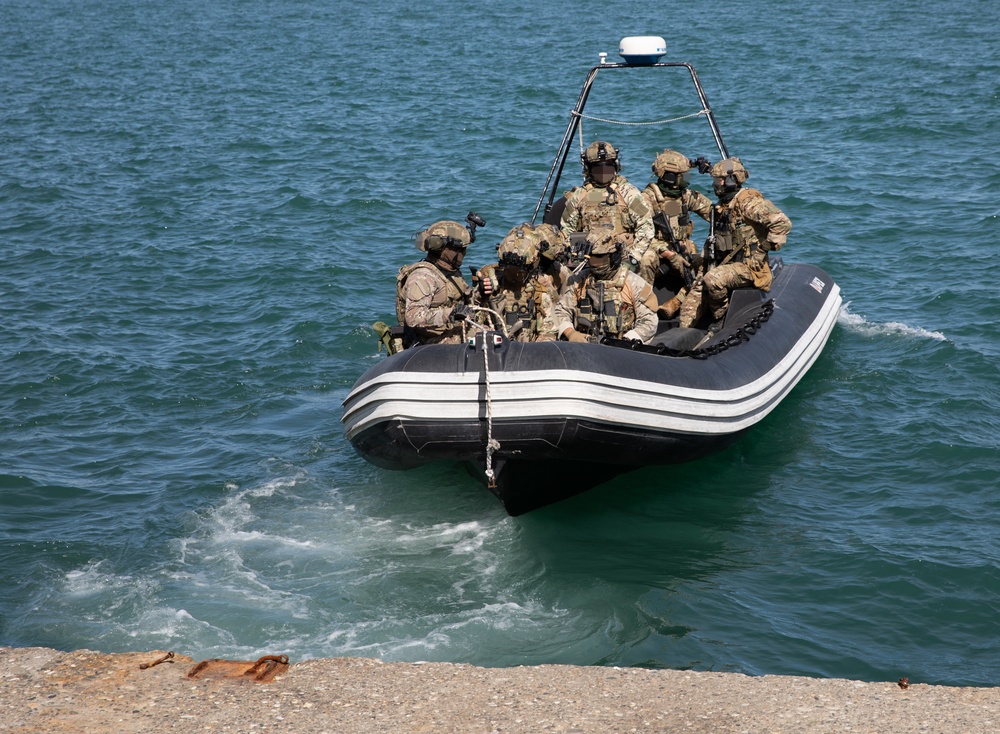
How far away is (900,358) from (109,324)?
7964mm

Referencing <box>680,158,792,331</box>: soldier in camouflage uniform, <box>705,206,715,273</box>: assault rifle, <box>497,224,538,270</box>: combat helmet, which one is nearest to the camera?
<box>497,224,538,270</box>: combat helmet

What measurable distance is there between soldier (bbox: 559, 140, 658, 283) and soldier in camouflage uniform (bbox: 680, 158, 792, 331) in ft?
1.96

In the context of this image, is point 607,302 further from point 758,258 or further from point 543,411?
point 758,258

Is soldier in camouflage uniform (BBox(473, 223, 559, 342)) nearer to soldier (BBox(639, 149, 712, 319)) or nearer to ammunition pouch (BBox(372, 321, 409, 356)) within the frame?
ammunition pouch (BBox(372, 321, 409, 356))

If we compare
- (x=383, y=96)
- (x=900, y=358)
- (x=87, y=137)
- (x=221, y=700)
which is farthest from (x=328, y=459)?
(x=383, y=96)

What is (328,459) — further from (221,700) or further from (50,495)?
(221,700)

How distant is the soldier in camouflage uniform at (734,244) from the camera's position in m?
9.41

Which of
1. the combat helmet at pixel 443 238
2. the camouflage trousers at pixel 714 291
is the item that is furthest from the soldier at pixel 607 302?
the camouflage trousers at pixel 714 291

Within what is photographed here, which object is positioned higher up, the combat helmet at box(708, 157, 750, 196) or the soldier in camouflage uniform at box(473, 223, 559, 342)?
the combat helmet at box(708, 157, 750, 196)

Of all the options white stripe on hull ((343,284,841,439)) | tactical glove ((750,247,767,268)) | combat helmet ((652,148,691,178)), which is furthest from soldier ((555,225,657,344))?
combat helmet ((652,148,691,178))

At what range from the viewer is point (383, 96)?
2405cm

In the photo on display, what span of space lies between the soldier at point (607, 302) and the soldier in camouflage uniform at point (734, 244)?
1.33 metres

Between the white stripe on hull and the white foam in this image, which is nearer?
the white stripe on hull

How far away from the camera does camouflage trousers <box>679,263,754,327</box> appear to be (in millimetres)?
9719
